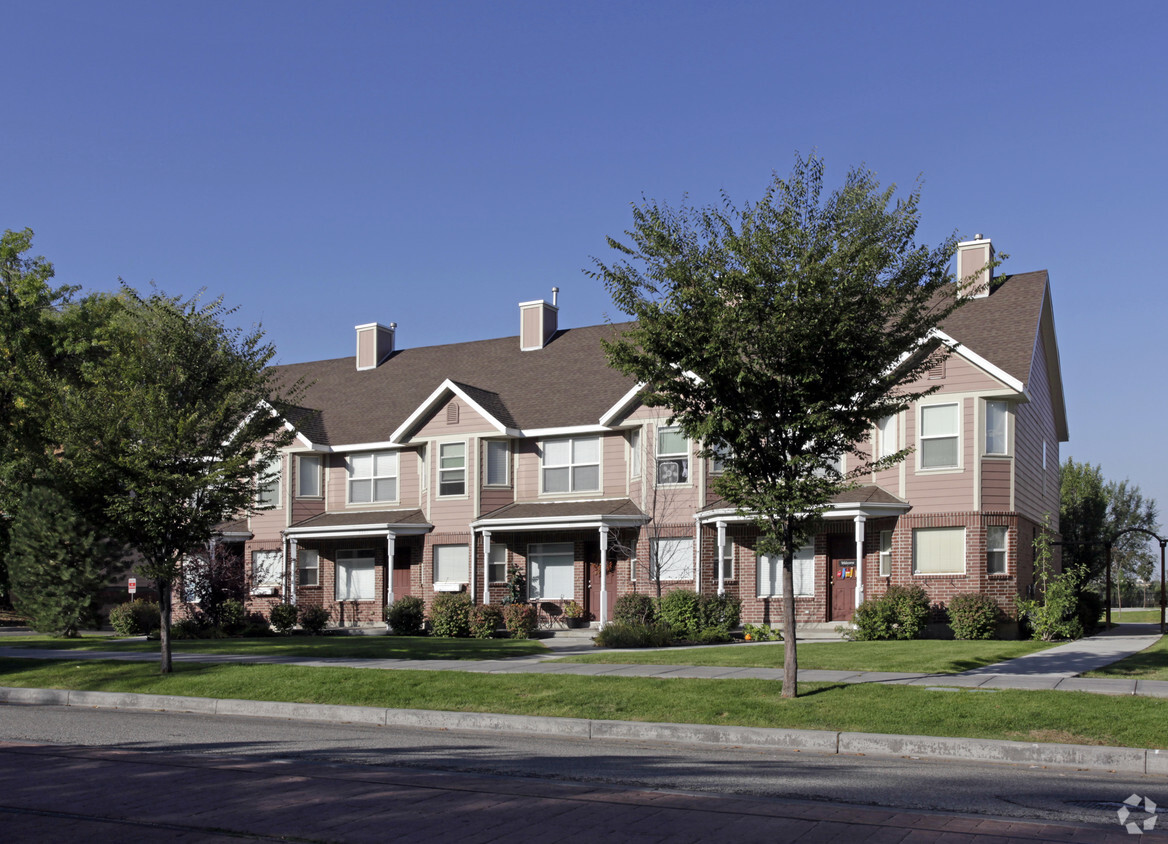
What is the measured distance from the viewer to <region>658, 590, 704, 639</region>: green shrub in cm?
2662

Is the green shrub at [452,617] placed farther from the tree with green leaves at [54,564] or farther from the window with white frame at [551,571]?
the tree with green leaves at [54,564]

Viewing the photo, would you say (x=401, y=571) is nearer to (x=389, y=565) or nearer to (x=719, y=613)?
(x=389, y=565)

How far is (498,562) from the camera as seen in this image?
33.0m

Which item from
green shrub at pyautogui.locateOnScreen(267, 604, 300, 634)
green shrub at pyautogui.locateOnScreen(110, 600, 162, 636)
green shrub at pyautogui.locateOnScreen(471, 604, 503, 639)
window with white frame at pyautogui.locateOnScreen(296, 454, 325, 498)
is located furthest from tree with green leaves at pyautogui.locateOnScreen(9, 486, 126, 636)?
green shrub at pyautogui.locateOnScreen(471, 604, 503, 639)

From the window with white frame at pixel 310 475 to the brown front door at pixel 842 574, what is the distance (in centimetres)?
1716

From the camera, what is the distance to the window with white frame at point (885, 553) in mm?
27658

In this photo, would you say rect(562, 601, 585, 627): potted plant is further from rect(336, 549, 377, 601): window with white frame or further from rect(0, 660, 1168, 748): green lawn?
rect(0, 660, 1168, 748): green lawn

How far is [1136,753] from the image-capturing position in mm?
10438

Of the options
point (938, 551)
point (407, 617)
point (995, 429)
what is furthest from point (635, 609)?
point (995, 429)

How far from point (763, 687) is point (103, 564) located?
23.8m

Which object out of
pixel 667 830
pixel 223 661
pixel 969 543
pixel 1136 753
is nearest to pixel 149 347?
pixel 223 661

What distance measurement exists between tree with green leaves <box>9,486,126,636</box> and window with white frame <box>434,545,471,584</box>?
9245 mm

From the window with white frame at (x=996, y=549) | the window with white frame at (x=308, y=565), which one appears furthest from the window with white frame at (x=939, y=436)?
the window with white frame at (x=308, y=565)

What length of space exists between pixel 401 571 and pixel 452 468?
4082 mm
